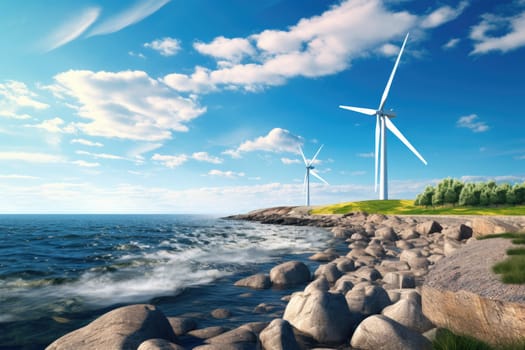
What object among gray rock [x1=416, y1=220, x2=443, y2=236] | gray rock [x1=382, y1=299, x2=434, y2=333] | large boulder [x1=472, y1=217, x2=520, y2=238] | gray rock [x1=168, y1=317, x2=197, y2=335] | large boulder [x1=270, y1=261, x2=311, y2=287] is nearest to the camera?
gray rock [x1=382, y1=299, x2=434, y2=333]

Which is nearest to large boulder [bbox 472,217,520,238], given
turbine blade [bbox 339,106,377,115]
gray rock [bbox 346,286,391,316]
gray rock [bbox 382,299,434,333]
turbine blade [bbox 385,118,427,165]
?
gray rock [bbox 346,286,391,316]

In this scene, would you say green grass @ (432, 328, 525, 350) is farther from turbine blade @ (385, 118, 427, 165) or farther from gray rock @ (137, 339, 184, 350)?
turbine blade @ (385, 118, 427, 165)

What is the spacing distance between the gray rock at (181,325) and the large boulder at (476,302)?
529cm

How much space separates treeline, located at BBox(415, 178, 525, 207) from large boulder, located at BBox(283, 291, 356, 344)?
2662 inches

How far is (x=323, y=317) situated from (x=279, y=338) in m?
1.44

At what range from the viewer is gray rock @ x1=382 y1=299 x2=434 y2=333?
6.47m

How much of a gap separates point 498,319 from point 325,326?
3158 mm

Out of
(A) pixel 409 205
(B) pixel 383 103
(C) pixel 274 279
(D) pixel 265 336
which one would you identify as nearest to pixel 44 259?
(C) pixel 274 279

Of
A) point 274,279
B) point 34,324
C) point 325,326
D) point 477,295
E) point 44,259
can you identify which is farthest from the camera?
point 44,259

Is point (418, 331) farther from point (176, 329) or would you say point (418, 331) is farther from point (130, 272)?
point (130, 272)

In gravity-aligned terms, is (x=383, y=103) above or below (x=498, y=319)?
above

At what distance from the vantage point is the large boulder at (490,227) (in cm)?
1941

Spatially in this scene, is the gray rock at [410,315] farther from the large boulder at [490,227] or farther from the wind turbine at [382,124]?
the wind turbine at [382,124]

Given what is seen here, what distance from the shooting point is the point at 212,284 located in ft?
41.8
